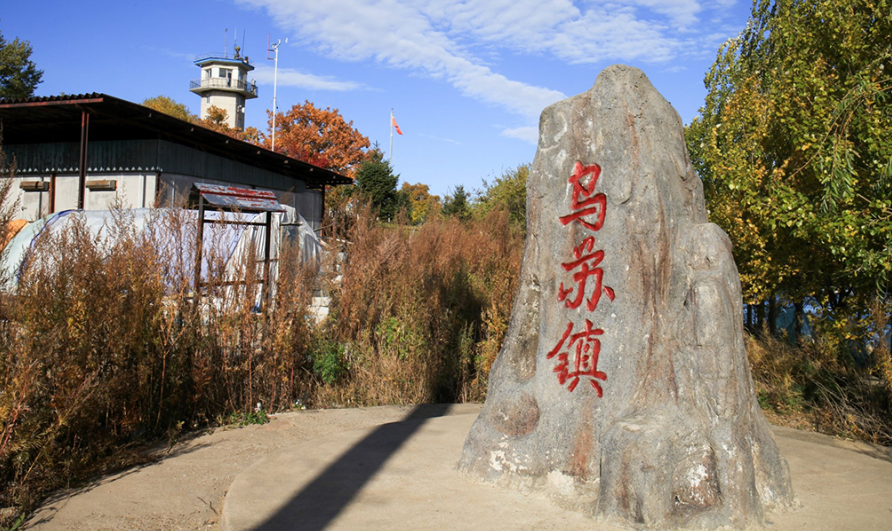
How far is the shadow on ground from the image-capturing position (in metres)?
3.87

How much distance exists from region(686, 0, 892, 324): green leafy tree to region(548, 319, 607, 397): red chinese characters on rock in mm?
2926

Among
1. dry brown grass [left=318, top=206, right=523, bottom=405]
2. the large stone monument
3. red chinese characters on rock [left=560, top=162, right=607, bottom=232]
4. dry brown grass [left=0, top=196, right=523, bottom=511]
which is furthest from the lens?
dry brown grass [left=318, top=206, right=523, bottom=405]

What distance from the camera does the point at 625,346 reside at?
4250 millimetres

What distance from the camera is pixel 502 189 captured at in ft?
64.3

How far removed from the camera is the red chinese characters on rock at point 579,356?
14.2 ft

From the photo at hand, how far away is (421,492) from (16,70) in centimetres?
2921

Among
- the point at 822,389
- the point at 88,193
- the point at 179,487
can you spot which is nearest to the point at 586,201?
the point at 179,487

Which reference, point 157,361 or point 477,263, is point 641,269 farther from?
point 477,263

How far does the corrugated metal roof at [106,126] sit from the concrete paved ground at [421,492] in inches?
404

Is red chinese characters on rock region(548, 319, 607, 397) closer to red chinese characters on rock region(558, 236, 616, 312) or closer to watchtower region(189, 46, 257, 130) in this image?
red chinese characters on rock region(558, 236, 616, 312)

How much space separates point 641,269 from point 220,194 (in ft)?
22.5

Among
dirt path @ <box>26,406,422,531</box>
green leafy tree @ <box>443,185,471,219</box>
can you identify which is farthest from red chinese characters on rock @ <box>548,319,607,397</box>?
green leafy tree @ <box>443,185,471,219</box>

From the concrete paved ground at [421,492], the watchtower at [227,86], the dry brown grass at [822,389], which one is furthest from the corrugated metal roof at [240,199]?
the watchtower at [227,86]

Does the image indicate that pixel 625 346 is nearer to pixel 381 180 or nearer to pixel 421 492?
pixel 421 492
